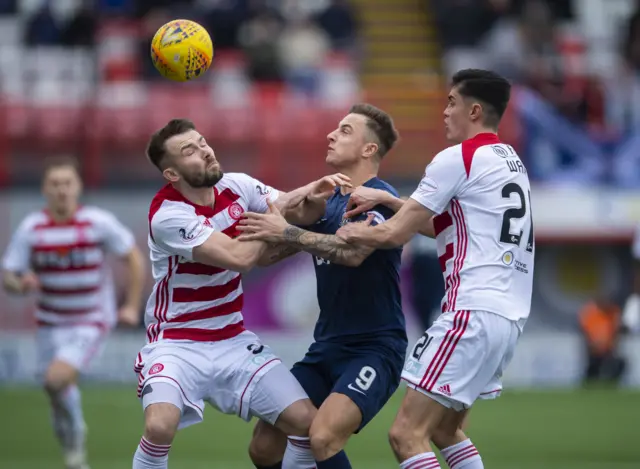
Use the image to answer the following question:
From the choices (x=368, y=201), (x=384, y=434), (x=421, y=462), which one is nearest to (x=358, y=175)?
(x=368, y=201)

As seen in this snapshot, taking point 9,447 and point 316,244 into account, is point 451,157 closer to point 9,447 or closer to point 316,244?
point 316,244

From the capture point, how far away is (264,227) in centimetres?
727

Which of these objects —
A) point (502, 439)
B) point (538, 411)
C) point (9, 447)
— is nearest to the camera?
point (9, 447)

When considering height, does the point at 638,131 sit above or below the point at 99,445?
above

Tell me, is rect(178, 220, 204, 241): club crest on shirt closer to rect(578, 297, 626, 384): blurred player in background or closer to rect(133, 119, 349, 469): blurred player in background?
rect(133, 119, 349, 469): blurred player in background

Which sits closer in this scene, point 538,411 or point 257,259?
point 257,259

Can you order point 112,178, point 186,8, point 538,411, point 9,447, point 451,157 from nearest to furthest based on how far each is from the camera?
point 451,157, point 9,447, point 538,411, point 112,178, point 186,8

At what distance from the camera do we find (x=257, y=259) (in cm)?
722

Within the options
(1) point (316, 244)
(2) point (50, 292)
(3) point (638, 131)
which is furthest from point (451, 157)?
(3) point (638, 131)

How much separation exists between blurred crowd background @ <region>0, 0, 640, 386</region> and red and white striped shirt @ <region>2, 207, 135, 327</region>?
6106 mm

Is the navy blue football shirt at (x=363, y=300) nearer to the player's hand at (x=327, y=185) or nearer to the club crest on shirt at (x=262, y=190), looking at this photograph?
the player's hand at (x=327, y=185)

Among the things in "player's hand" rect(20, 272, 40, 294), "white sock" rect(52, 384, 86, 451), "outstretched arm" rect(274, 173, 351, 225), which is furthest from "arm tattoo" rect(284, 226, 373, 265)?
"player's hand" rect(20, 272, 40, 294)

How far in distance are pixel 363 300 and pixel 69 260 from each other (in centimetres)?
425

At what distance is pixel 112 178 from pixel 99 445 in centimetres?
715
